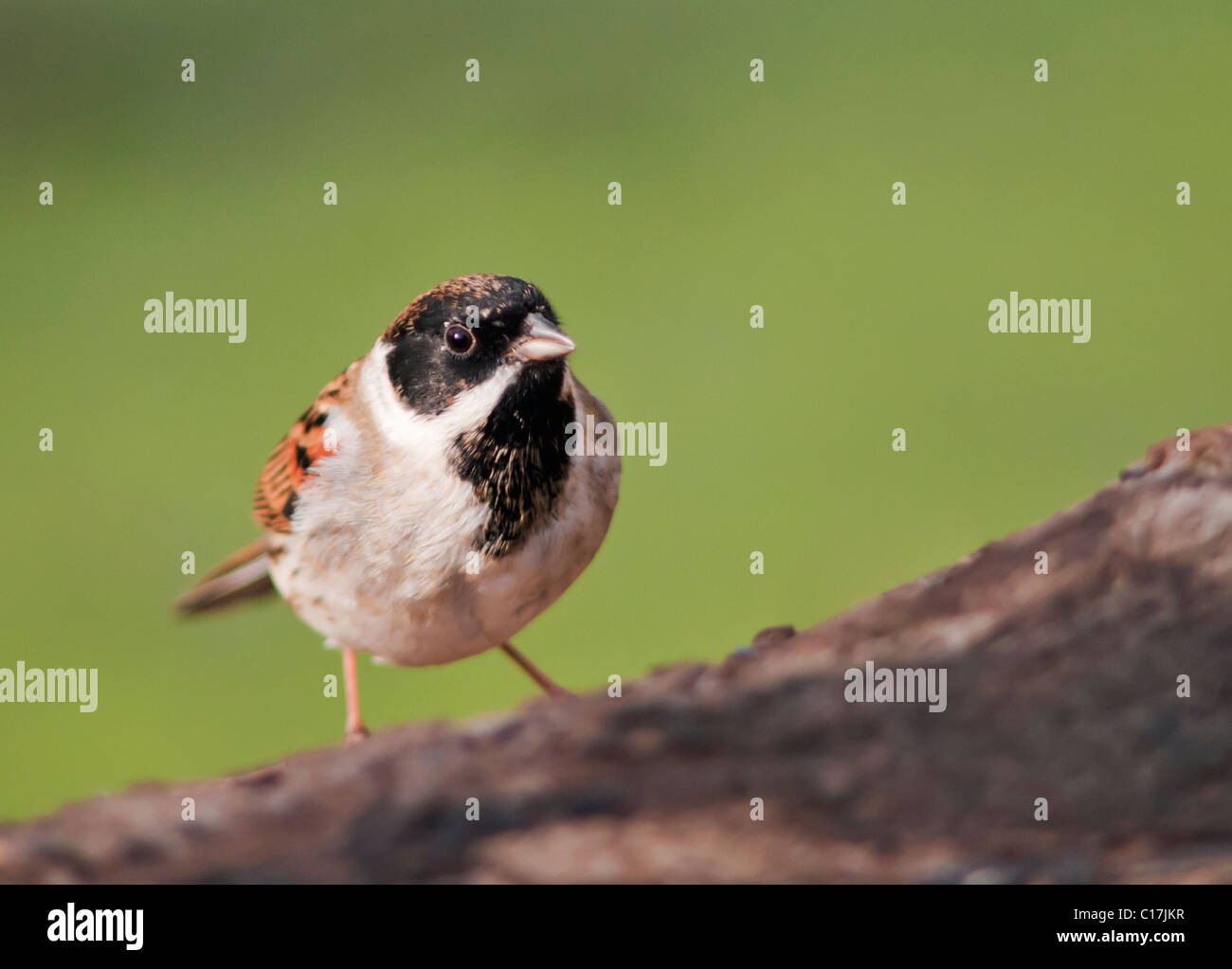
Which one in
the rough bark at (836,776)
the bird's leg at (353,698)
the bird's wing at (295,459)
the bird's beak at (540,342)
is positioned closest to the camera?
the rough bark at (836,776)

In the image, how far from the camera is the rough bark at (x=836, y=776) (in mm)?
2359

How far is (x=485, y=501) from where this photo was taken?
3391mm

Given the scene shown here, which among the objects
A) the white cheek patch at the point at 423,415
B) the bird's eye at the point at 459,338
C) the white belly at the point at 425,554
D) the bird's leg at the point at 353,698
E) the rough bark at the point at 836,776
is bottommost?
the rough bark at the point at 836,776

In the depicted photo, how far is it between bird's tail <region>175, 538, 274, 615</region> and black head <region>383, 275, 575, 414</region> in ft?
5.07

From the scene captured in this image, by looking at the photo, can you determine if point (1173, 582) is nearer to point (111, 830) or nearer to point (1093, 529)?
point (1093, 529)

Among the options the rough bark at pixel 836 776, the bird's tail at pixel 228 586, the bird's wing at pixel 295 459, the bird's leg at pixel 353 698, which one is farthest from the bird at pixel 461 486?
the bird's tail at pixel 228 586

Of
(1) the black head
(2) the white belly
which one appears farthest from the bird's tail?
(1) the black head

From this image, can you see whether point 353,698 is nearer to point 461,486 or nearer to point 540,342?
point 461,486

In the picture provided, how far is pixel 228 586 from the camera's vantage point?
4832 mm

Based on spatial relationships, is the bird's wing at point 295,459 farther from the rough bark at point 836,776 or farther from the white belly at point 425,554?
the rough bark at point 836,776

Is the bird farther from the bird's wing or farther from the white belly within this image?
the bird's wing

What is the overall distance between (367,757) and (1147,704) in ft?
5.00

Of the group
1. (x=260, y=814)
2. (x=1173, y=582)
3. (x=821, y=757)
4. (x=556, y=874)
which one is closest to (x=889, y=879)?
(x=821, y=757)

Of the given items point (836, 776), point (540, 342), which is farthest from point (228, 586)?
point (836, 776)
